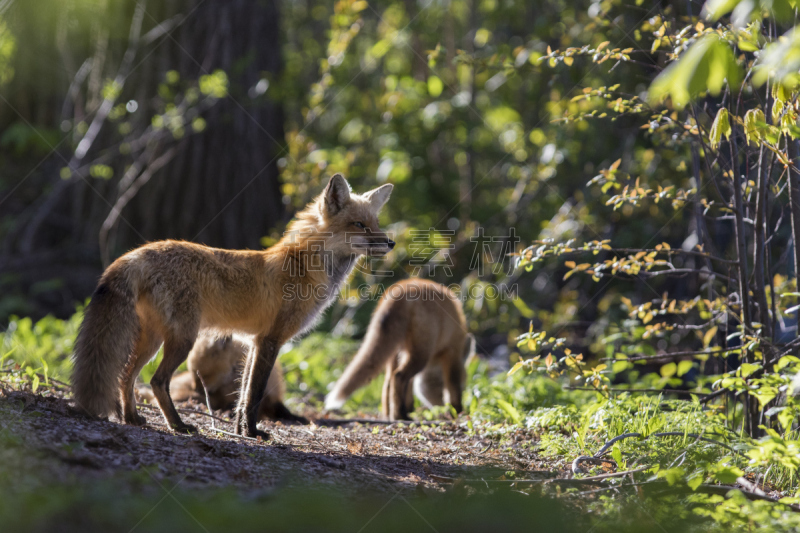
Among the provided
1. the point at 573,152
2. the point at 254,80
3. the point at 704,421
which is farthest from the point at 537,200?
the point at 704,421

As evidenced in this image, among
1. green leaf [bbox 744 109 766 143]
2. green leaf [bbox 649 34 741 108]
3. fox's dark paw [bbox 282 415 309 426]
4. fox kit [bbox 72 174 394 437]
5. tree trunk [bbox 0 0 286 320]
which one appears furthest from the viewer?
tree trunk [bbox 0 0 286 320]

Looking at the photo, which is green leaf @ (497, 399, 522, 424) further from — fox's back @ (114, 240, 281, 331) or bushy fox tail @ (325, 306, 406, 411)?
fox's back @ (114, 240, 281, 331)

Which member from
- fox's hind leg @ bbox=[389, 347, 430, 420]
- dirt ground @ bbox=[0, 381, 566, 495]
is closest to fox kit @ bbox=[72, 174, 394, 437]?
dirt ground @ bbox=[0, 381, 566, 495]

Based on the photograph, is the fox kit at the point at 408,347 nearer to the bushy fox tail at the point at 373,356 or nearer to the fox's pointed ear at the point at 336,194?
the bushy fox tail at the point at 373,356

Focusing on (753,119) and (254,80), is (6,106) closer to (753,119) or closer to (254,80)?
(254,80)

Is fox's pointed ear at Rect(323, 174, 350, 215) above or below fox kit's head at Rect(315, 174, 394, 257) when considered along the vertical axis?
above

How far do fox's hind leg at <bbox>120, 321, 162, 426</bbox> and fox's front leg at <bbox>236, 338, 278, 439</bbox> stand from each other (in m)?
0.73

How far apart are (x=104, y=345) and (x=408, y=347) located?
12.4ft

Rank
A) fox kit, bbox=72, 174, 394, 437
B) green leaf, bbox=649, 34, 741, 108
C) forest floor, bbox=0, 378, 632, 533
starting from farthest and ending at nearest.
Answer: fox kit, bbox=72, 174, 394, 437 → forest floor, bbox=0, 378, 632, 533 → green leaf, bbox=649, 34, 741, 108

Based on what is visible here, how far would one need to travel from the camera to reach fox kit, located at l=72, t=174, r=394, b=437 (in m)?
4.04

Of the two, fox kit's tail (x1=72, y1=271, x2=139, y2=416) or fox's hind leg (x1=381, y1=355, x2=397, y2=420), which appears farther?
fox's hind leg (x1=381, y1=355, x2=397, y2=420)

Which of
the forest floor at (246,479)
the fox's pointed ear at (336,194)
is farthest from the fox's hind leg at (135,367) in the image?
the fox's pointed ear at (336,194)

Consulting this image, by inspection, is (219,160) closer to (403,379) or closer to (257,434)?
(403,379)

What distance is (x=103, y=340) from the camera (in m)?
4.01
